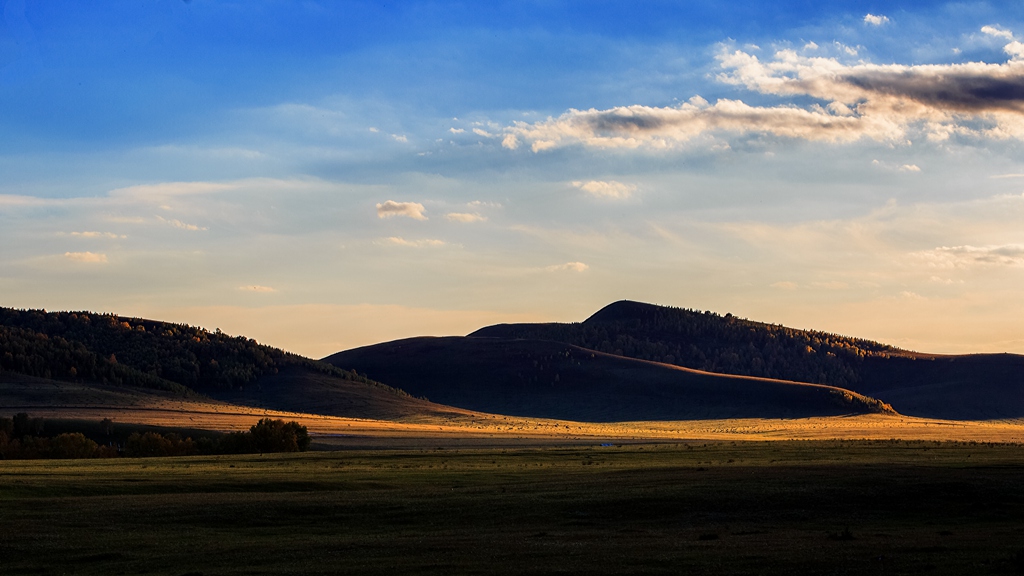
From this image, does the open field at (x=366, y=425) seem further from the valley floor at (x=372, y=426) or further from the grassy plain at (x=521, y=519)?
the grassy plain at (x=521, y=519)

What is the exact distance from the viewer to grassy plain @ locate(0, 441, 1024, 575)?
1198 inches

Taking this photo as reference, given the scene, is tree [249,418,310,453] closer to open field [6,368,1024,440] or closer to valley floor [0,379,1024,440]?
valley floor [0,379,1024,440]

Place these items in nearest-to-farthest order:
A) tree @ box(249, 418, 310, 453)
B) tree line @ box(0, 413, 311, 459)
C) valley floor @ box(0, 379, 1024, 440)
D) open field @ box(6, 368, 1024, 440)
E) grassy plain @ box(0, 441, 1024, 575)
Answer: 1. grassy plain @ box(0, 441, 1024, 575)
2. tree line @ box(0, 413, 311, 459)
3. tree @ box(249, 418, 310, 453)
4. valley floor @ box(0, 379, 1024, 440)
5. open field @ box(6, 368, 1024, 440)

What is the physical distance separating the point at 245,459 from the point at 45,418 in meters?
66.9

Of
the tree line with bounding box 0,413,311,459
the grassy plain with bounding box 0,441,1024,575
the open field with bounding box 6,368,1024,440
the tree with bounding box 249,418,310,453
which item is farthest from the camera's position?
the open field with bounding box 6,368,1024,440

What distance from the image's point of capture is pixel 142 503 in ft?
147

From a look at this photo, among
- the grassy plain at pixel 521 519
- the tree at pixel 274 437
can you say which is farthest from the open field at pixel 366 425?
the grassy plain at pixel 521 519

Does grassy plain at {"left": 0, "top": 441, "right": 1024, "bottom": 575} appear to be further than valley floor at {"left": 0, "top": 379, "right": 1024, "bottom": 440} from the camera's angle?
No

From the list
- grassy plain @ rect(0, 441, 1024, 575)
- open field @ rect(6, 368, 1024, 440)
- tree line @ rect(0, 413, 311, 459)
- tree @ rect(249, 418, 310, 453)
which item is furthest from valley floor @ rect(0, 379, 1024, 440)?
grassy plain @ rect(0, 441, 1024, 575)

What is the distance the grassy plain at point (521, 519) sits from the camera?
3042 centimetres

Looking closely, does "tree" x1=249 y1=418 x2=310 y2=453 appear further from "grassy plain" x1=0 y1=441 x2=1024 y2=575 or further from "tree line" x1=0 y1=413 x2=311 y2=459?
"grassy plain" x1=0 y1=441 x2=1024 y2=575

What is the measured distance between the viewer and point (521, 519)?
4147 centimetres

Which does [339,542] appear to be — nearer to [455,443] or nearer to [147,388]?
[455,443]

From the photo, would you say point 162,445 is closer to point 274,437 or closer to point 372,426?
point 274,437
